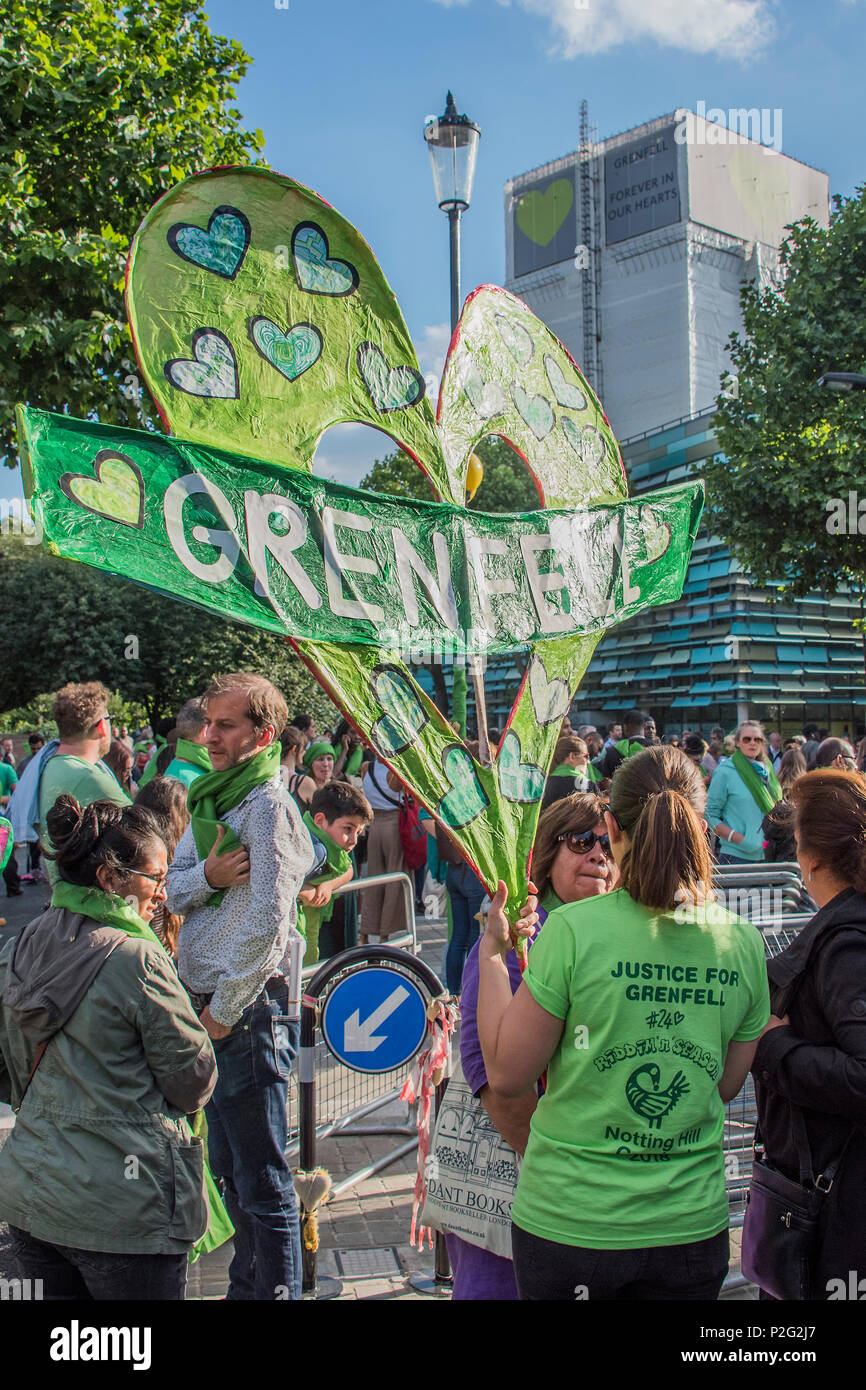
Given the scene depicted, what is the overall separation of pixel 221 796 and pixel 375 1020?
1292 mm

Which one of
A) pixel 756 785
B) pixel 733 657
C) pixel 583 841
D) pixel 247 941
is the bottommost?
pixel 247 941

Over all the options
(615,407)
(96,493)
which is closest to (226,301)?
(96,493)

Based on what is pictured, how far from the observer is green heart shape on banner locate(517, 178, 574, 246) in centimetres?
5847

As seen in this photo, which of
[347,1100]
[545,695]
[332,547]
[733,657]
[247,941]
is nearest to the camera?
[332,547]

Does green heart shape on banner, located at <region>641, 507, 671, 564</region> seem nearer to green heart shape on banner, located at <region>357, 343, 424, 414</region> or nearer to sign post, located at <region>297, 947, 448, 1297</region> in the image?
green heart shape on banner, located at <region>357, 343, 424, 414</region>

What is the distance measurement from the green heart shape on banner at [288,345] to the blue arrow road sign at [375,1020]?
2.16m

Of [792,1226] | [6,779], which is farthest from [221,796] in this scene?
[6,779]

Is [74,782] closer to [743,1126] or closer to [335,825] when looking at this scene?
[335,825]

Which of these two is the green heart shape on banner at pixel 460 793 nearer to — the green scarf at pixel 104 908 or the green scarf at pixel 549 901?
the green scarf at pixel 549 901

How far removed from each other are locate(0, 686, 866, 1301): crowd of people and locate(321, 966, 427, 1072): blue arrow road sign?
22.8 inches

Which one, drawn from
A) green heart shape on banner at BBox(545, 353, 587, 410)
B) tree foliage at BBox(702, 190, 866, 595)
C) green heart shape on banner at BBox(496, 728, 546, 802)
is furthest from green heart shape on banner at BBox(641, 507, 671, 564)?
tree foliage at BBox(702, 190, 866, 595)

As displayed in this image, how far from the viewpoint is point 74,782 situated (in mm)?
4559

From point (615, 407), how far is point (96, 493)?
57.6 m

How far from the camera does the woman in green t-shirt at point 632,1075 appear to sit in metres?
2.00
